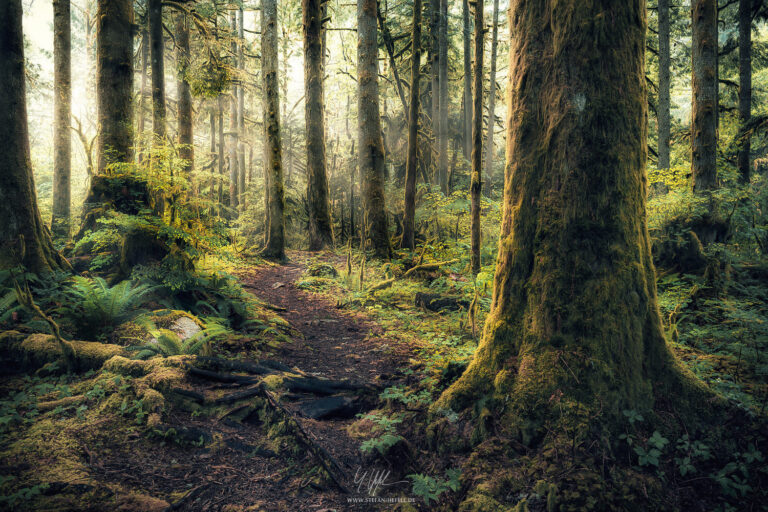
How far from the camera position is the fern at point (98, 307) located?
4.41 metres

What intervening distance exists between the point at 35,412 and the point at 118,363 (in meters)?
0.79

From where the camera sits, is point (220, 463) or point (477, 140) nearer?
point (220, 463)

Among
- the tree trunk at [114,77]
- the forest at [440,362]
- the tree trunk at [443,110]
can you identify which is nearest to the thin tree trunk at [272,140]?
the tree trunk at [114,77]

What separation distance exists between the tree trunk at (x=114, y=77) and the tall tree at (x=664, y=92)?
14737mm

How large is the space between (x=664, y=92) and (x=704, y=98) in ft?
19.0

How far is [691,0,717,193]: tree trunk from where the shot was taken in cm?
790

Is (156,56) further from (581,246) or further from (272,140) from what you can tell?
(581,246)

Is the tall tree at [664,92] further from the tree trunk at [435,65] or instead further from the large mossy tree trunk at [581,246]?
the large mossy tree trunk at [581,246]

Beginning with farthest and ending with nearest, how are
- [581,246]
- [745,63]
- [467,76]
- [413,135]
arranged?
[467,76]
[745,63]
[413,135]
[581,246]

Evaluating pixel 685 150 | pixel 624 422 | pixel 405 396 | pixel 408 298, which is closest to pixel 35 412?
pixel 405 396

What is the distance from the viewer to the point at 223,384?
12.3 ft

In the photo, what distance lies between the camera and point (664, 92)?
12805 millimetres

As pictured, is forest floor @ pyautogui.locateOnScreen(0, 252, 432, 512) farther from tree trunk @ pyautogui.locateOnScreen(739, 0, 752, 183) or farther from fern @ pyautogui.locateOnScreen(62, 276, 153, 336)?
tree trunk @ pyautogui.locateOnScreen(739, 0, 752, 183)

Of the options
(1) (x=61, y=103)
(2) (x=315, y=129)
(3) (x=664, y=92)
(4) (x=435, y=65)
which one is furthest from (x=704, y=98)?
(1) (x=61, y=103)
